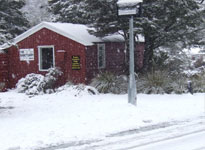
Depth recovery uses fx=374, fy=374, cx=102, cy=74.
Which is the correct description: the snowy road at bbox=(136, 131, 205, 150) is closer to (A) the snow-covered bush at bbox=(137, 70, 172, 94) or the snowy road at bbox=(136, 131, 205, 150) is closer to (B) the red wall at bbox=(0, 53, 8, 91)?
(A) the snow-covered bush at bbox=(137, 70, 172, 94)

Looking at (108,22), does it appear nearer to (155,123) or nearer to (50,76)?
(50,76)

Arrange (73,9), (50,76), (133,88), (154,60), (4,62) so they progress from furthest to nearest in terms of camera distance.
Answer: (73,9)
(154,60)
(4,62)
(50,76)
(133,88)

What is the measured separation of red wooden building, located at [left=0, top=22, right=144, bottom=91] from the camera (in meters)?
19.5

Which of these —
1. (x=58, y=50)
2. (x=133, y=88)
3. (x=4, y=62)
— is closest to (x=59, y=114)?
(x=133, y=88)

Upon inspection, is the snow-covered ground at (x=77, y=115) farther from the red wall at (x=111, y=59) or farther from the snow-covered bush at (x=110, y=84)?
the red wall at (x=111, y=59)

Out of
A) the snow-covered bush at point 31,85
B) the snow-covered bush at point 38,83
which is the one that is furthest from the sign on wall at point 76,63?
the snow-covered bush at point 31,85

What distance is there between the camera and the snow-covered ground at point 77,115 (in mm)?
9180

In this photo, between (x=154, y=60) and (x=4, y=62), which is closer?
(x=4, y=62)

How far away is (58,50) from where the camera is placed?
65.5 ft

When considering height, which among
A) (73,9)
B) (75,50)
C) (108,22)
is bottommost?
(75,50)

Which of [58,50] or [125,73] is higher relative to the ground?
[58,50]

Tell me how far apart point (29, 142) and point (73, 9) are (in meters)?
21.6

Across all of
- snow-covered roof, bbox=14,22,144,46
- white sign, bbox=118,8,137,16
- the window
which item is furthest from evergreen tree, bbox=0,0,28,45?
white sign, bbox=118,8,137,16

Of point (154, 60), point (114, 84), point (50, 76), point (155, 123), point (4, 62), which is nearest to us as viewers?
point (155, 123)
